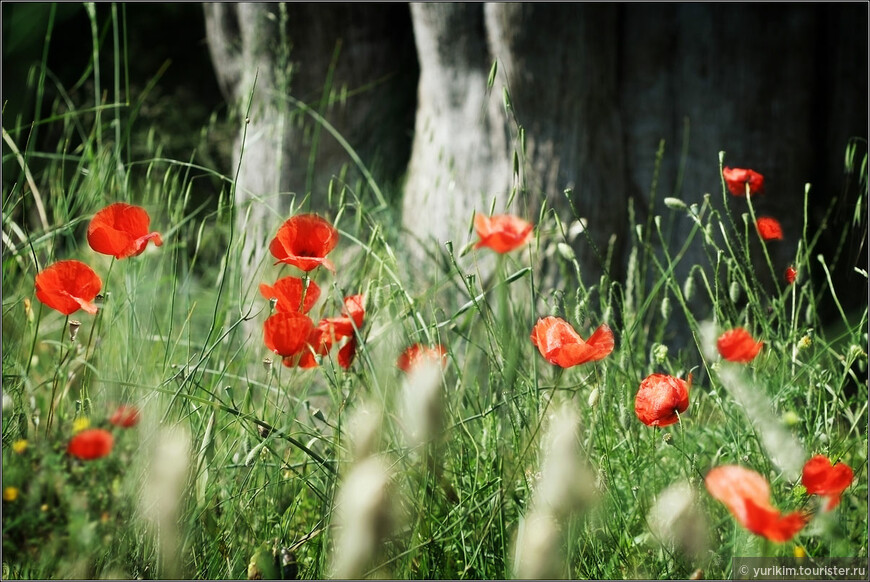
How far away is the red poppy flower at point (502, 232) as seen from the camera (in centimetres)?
87

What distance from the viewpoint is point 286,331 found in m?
1.04

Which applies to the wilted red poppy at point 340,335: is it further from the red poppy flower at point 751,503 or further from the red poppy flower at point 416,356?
the red poppy flower at point 751,503

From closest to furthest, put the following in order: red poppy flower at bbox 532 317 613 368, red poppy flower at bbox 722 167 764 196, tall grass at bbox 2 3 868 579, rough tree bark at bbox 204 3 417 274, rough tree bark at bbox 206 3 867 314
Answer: tall grass at bbox 2 3 868 579 → red poppy flower at bbox 532 317 613 368 → red poppy flower at bbox 722 167 764 196 → rough tree bark at bbox 206 3 867 314 → rough tree bark at bbox 204 3 417 274

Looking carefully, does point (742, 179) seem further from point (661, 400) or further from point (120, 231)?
point (120, 231)

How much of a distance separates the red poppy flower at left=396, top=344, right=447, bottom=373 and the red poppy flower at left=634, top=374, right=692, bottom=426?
0.24m

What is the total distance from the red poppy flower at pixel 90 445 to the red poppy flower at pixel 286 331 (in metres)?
0.25

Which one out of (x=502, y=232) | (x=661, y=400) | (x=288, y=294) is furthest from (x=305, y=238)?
(x=661, y=400)

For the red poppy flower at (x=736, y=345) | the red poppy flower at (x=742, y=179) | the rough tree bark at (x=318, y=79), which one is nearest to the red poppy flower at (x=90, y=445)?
the red poppy flower at (x=736, y=345)

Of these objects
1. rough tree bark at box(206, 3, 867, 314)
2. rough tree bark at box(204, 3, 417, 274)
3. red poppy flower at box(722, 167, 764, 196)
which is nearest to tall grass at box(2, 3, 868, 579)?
red poppy flower at box(722, 167, 764, 196)

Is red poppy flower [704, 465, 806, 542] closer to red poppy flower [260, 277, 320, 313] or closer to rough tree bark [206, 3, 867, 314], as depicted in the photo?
red poppy flower [260, 277, 320, 313]

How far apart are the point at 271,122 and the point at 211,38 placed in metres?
0.45

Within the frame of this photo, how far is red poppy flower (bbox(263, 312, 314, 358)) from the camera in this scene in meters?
1.04

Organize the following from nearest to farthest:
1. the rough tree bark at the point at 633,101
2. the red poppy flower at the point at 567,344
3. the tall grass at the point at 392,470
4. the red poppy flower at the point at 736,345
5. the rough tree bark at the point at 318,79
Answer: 1. the tall grass at the point at 392,470
2. the red poppy flower at the point at 567,344
3. the red poppy flower at the point at 736,345
4. the rough tree bark at the point at 633,101
5. the rough tree bark at the point at 318,79

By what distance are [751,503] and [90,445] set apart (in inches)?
23.3
